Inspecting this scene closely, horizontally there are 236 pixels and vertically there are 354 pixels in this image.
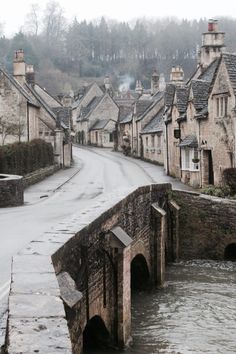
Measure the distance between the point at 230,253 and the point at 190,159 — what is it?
10877 mm

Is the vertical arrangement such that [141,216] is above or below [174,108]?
below

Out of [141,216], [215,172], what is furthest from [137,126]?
[141,216]

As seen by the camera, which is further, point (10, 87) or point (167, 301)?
point (10, 87)

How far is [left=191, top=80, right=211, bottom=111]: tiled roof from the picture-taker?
115 feet

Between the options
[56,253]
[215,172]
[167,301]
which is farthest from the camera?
[215,172]

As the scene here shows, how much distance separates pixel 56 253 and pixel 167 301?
1026cm

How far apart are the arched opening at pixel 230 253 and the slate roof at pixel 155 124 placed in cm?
2929

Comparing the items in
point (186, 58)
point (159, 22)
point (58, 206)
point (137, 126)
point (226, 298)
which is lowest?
point (226, 298)

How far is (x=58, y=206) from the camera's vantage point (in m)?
25.1

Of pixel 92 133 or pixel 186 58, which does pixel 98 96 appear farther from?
pixel 186 58

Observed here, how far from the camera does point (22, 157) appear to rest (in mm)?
38188

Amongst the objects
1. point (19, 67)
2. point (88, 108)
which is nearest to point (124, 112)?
point (88, 108)

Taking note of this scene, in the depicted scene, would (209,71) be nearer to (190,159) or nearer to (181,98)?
(181,98)

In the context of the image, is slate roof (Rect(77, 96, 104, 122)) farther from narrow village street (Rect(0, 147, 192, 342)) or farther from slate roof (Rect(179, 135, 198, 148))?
slate roof (Rect(179, 135, 198, 148))
